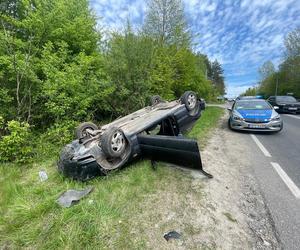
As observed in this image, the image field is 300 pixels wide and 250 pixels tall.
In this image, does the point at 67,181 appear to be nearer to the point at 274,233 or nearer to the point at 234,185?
the point at 234,185

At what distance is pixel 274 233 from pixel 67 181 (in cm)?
334

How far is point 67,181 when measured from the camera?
3920mm

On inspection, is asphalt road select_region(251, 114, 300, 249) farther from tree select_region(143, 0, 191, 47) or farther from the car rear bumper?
the car rear bumper

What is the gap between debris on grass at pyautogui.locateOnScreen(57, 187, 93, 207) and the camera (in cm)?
316

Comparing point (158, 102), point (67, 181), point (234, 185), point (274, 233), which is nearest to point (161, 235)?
point (274, 233)

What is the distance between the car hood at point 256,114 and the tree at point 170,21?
9008mm

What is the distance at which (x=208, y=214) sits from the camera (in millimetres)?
2912

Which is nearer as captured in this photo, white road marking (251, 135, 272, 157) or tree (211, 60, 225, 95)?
white road marking (251, 135, 272, 157)

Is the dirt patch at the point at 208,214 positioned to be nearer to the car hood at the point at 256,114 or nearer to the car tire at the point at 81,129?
the car tire at the point at 81,129

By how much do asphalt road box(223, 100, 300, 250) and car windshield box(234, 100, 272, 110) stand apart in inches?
73.8

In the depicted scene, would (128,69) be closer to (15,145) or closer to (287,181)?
(15,145)

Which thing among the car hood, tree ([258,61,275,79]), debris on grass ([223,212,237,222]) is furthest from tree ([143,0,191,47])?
tree ([258,61,275,79])

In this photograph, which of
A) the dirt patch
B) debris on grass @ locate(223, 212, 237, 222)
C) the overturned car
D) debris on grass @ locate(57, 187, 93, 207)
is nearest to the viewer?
the dirt patch

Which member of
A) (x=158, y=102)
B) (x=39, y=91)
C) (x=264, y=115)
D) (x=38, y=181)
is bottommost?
(x=264, y=115)
